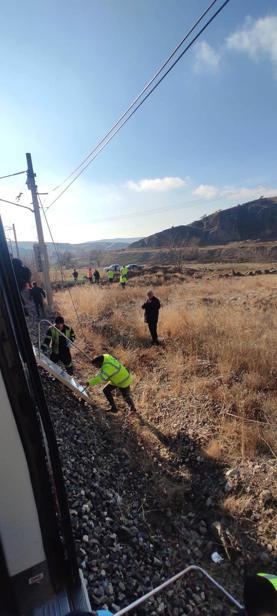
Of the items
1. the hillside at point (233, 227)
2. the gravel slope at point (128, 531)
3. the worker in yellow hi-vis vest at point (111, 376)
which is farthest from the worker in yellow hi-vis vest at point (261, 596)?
the hillside at point (233, 227)

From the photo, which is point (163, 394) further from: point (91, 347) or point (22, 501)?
point (22, 501)

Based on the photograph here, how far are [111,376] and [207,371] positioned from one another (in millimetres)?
2546

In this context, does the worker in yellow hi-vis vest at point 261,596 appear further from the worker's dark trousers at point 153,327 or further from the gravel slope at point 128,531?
the worker's dark trousers at point 153,327

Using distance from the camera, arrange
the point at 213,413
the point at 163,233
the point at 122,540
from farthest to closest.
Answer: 1. the point at 163,233
2. the point at 213,413
3. the point at 122,540

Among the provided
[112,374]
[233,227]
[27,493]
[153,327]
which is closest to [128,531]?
[27,493]

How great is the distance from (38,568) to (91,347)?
8.31 meters

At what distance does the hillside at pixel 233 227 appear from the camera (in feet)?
362

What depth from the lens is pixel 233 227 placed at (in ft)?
378

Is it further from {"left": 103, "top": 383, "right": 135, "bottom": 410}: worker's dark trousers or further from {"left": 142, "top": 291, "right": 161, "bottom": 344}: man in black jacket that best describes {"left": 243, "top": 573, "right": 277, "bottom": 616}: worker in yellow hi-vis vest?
{"left": 142, "top": 291, "right": 161, "bottom": 344}: man in black jacket

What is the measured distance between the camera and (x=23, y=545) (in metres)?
1.57

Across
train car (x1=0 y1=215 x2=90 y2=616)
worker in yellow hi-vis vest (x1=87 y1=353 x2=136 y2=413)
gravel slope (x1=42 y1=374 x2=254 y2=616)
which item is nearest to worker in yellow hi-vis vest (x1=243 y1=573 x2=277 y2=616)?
train car (x1=0 y1=215 x2=90 y2=616)

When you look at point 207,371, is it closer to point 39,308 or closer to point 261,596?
point 261,596

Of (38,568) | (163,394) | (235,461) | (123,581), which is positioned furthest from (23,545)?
(163,394)

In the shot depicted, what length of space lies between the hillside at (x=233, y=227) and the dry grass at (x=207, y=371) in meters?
102
